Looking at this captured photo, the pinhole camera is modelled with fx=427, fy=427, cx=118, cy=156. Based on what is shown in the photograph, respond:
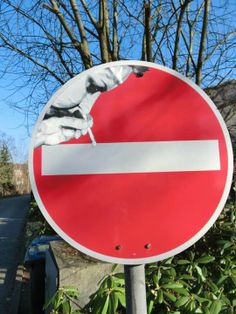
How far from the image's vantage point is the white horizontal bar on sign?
1.40 metres

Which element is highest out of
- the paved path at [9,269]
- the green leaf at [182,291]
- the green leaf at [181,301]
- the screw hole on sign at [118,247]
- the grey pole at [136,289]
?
the screw hole on sign at [118,247]

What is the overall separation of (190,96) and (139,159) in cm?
29

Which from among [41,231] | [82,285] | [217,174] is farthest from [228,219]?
[41,231]

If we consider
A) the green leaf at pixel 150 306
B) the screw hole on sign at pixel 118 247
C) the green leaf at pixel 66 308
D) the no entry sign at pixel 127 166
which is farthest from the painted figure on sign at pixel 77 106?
the green leaf at pixel 66 308

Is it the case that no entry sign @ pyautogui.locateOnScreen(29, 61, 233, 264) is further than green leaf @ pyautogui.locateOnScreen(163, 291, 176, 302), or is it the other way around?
green leaf @ pyautogui.locateOnScreen(163, 291, 176, 302)

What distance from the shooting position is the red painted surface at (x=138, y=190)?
1.39 m

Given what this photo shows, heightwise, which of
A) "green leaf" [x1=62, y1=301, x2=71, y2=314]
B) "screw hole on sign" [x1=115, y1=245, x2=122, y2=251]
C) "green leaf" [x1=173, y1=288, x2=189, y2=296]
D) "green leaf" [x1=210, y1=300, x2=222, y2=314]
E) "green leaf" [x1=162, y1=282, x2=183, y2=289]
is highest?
"screw hole on sign" [x1=115, y1=245, x2=122, y2=251]

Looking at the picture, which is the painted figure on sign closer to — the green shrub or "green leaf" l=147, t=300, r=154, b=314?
the green shrub

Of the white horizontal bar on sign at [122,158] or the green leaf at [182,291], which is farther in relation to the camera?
the green leaf at [182,291]

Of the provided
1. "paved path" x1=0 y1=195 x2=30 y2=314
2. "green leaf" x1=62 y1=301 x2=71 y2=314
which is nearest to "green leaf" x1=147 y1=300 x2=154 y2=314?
"green leaf" x1=62 y1=301 x2=71 y2=314

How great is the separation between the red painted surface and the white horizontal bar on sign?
0.07ft

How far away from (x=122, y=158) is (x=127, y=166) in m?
0.03

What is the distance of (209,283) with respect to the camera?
101 inches

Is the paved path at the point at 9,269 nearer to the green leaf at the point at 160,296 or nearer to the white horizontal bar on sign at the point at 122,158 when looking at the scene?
the green leaf at the point at 160,296
